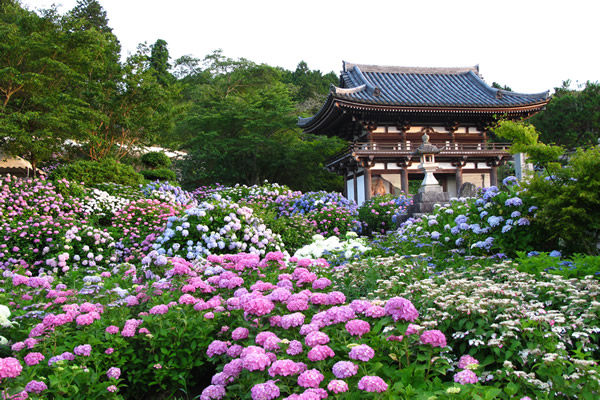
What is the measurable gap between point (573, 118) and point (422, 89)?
35.9 ft

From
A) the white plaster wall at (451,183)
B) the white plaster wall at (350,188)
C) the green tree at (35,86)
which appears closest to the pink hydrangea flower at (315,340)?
the green tree at (35,86)

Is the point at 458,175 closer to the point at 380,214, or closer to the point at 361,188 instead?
the point at 361,188

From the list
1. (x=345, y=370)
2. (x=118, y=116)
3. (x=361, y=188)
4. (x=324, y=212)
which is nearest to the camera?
(x=345, y=370)

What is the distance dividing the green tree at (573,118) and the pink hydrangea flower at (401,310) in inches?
1066

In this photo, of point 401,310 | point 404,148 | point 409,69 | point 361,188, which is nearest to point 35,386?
point 401,310

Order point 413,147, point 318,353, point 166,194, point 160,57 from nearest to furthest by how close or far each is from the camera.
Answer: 1. point 318,353
2. point 166,194
3. point 413,147
4. point 160,57

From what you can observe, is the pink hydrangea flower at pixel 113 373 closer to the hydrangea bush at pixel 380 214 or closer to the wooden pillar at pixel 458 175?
the hydrangea bush at pixel 380 214

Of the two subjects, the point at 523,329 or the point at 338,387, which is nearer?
the point at 338,387

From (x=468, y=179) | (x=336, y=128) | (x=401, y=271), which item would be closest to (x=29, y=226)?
(x=401, y=271)

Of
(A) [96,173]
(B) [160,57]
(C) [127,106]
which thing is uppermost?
(B) [160,57]

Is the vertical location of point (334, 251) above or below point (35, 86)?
below

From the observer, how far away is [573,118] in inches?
1002

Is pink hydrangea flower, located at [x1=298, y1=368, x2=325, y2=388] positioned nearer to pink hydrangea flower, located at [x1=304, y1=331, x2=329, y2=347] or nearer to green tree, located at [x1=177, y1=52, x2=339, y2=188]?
pink hydrangea flower, located at [x1=304, y1=331, x2=329, y2=347]

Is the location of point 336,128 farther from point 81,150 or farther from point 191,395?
point 191,395
